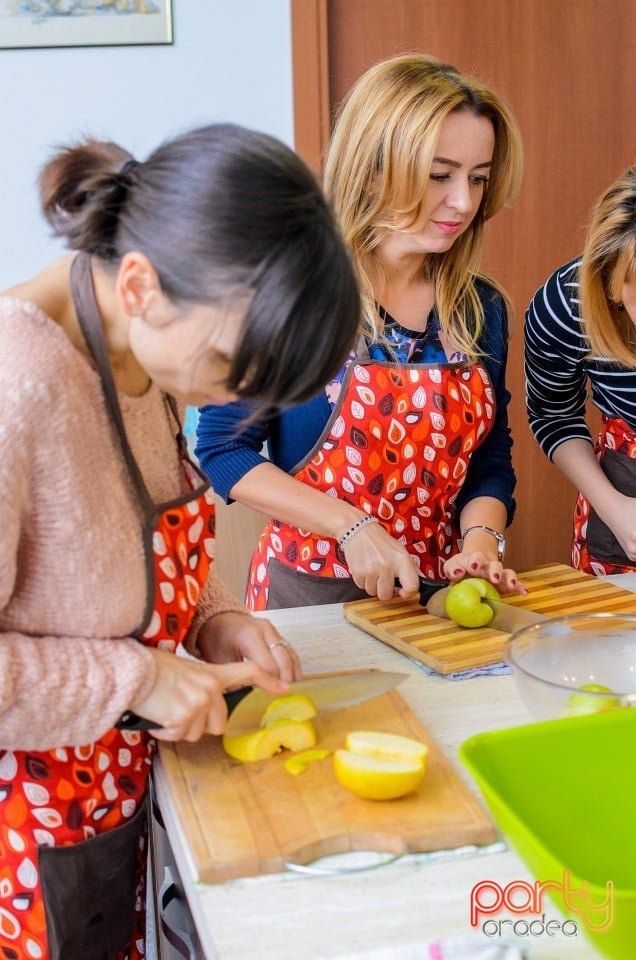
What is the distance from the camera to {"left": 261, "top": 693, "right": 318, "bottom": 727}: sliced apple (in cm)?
97

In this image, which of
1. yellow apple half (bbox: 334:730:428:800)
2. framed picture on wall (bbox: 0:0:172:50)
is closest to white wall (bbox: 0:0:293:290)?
framed picture on wall (bbox: 0:0:172:50)

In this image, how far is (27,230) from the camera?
95.3 inches

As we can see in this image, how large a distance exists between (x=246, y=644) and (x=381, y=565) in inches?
12.6

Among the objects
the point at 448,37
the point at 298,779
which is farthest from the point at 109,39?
the point at 298,779

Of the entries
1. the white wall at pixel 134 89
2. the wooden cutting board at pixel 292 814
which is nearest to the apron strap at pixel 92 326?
the wooden cutting board at pixel 292 814

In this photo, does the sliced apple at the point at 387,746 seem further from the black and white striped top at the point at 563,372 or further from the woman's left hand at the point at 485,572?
the black and white striped top at the point at 563,372

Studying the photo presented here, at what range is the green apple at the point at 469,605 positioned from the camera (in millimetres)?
1264

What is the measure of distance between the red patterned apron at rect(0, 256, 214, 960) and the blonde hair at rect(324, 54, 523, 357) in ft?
1.95

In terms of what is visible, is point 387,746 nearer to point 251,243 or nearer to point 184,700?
point 184,700

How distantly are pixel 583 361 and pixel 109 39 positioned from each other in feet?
4.71

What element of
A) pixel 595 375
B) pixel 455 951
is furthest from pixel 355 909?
pixel 595 375

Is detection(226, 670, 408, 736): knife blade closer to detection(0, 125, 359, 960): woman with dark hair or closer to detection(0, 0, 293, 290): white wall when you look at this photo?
detection(0, 125, 359, 960): woman with dark hair

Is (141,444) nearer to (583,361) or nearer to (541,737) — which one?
(541,737)

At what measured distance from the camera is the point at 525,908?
0.74 meters
